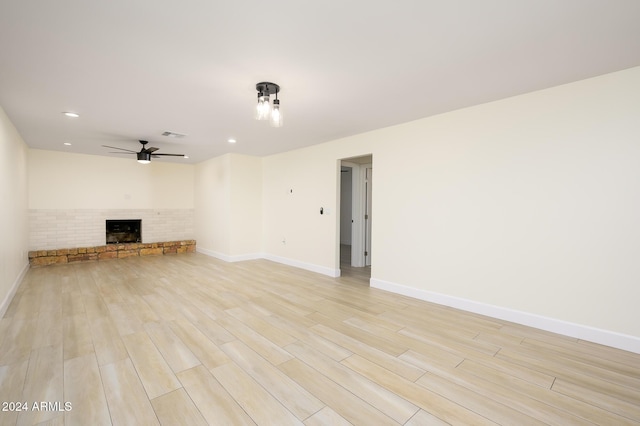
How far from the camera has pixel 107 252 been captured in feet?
21.7

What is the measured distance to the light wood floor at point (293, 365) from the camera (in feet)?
5.73

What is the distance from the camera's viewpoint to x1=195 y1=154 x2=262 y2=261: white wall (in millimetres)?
6418

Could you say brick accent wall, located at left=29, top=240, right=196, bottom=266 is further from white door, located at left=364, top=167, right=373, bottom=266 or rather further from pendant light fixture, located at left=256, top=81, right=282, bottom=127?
pendant light fixture, located at left=256, top=81, right=282, bottom=127

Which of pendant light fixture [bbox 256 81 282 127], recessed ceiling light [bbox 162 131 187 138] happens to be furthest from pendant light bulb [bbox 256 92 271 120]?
recessed ceiling light [bbox 162 131 187 138]

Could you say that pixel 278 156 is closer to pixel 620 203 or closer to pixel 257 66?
pixel 257 66

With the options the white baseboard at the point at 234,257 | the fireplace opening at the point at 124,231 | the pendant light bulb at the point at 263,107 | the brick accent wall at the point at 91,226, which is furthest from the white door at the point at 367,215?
the fireplace opening at the point at 124,231

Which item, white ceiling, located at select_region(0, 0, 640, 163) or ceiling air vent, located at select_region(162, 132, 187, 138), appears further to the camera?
ceiling air vent, located at select_region(162, 132, 187, 138)

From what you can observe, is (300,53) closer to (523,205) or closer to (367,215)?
(523,205)

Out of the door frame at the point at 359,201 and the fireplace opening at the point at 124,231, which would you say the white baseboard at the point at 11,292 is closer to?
the fireplace opening at the point at 124,231

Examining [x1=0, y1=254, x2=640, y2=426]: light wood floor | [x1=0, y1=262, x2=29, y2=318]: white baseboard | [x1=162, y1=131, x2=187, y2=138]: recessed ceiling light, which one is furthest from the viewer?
[x1=162, y1=131, x2=187, y2=138]: recessed ceiling light

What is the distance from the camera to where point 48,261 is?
19.6 ft

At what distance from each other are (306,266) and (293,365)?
3.49 m

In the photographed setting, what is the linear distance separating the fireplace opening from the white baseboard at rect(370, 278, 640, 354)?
689 centimetres

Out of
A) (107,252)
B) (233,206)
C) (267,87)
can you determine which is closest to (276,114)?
(267,87)
